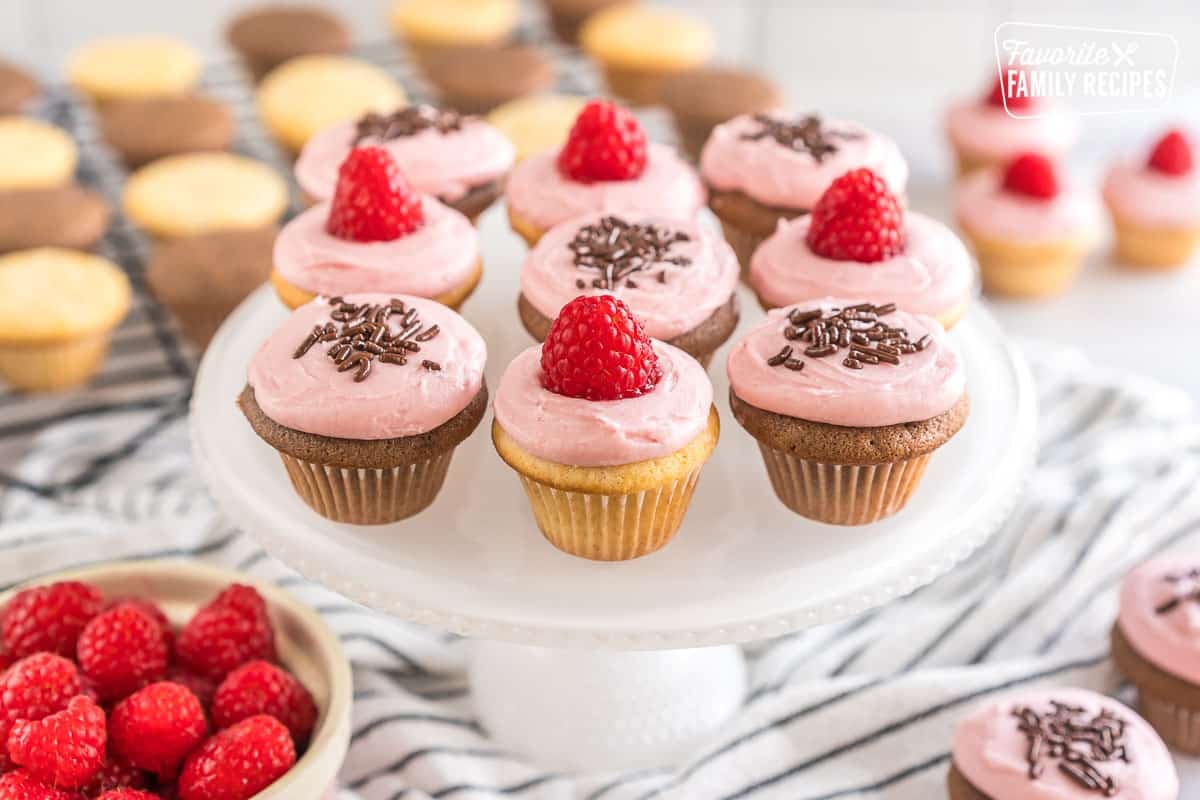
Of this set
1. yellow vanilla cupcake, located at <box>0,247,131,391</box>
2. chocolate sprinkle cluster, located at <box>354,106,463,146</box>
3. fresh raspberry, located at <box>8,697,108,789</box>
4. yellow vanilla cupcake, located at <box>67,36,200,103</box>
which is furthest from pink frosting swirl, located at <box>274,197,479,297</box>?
yellow vanilla cupcake, located at <box>67,36,200,103</box>

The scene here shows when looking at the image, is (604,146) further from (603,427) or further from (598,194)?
(603,427)

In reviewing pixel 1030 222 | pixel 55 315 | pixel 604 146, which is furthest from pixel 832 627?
pixel 55 315

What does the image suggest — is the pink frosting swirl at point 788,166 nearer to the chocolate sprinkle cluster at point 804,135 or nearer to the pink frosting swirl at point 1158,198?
the chocolate sprinkle cluster at point 804,135

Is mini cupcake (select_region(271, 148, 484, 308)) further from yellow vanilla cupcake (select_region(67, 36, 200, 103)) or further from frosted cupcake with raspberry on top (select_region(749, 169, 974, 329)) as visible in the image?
yellow vanilla cupcake (select_region(67, 36, 200, 103))

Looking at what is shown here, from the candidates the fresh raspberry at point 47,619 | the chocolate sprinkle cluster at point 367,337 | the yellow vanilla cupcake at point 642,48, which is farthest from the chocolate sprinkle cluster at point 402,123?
the yellow vanilla cupcake at point 642,48

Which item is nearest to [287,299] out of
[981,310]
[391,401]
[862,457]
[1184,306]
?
[391,401]

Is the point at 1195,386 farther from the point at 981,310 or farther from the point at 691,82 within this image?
the point at 691,82
